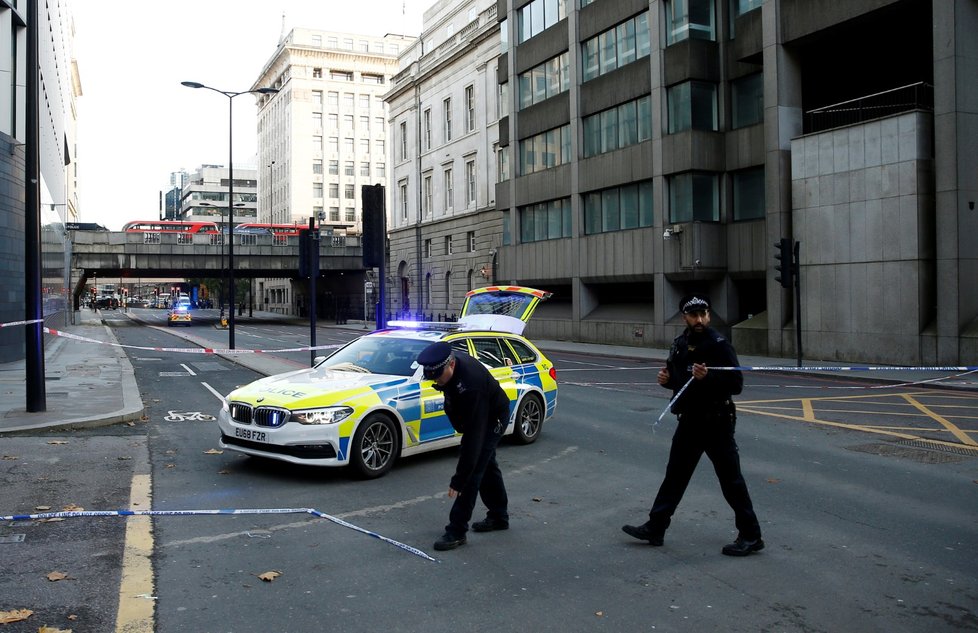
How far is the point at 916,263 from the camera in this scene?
2261 centimetres

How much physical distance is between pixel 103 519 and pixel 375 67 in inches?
4144

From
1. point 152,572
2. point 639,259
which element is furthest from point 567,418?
point 639,259

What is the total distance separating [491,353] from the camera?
10.7m

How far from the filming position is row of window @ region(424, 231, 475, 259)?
170ft

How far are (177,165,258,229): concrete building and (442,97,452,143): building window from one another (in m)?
96.7

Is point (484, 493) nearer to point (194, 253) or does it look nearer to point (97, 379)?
point (97, 379)

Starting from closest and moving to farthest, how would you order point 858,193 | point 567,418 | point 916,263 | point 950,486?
point 950,486 < point 567,418 < point 916,263 < point 858,193

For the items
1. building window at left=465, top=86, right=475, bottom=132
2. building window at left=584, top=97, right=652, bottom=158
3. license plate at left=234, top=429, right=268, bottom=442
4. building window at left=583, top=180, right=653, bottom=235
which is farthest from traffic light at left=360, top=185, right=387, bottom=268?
building window at left=465, top=86, right=475, bottom=132

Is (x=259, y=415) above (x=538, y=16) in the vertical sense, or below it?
below

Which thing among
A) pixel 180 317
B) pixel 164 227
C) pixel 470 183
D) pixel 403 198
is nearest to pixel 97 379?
pixel 470 183

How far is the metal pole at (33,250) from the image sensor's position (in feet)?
40.4

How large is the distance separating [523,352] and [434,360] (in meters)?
5.16

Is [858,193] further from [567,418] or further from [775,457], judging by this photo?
[775,457]

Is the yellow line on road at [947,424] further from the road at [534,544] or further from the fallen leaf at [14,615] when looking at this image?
the fallen leaf at [14,615]
